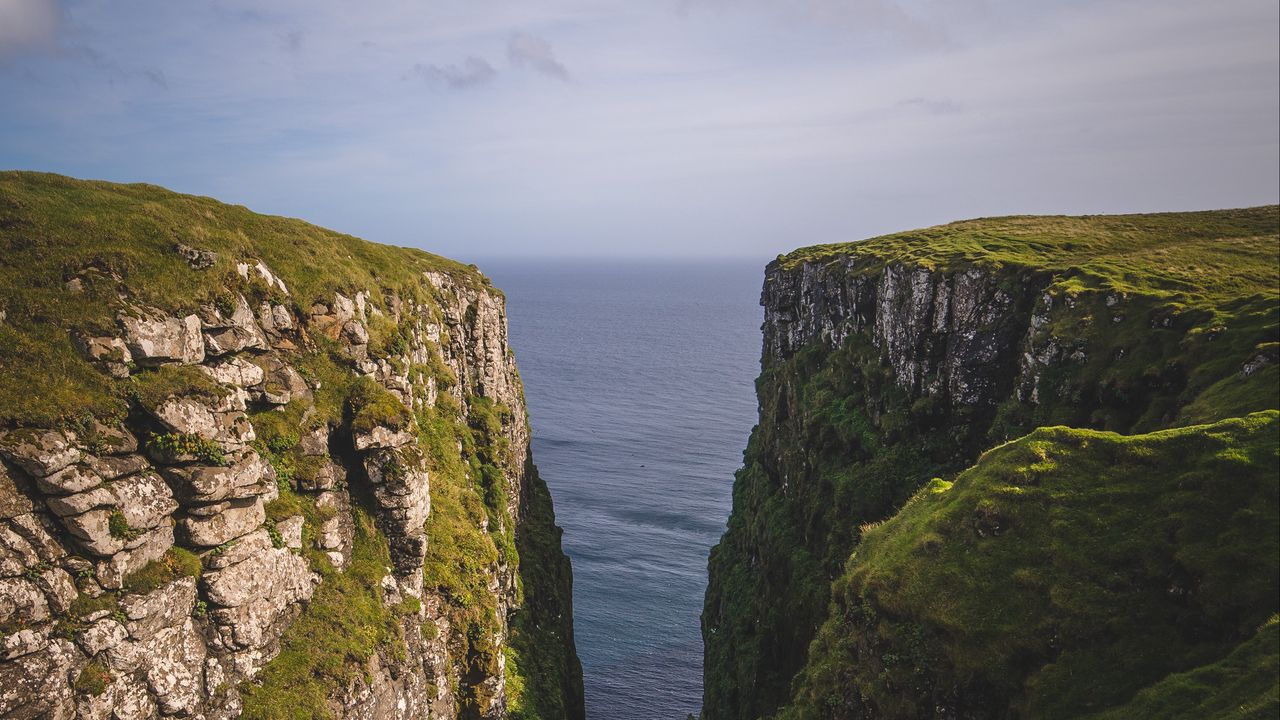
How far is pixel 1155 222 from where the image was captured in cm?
6506

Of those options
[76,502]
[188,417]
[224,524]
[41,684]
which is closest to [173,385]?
[188,417]

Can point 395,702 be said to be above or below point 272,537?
below

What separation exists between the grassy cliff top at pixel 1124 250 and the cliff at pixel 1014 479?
0.35 m

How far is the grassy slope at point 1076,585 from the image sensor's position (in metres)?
22.2

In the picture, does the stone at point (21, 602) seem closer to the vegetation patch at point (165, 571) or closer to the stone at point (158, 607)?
the stone at point (158, 607)

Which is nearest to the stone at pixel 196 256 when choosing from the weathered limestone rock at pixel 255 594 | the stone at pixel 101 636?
the weathered limestone rock at pixel 255 594

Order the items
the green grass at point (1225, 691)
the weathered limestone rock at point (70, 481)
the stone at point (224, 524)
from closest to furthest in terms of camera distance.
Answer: the green grass at point (1225, 691) → the weathered limestone rock at point (70, 481) → the stone at point (224, 524)

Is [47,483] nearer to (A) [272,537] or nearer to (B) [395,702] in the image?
(A) [272,537]

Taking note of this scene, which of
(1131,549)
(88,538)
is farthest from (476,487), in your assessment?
(1131,549)

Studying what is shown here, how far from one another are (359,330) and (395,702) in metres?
18.7

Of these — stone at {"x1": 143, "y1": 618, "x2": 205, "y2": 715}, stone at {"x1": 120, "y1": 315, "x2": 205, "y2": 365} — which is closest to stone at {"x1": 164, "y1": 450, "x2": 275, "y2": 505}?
stone at {"x1": 120, "y1": 315, "x2": 205, "y2": 365}

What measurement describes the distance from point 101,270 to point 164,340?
3.98 m

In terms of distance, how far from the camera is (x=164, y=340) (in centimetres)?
2736

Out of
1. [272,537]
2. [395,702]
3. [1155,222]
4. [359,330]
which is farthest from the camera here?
[1155,222]
